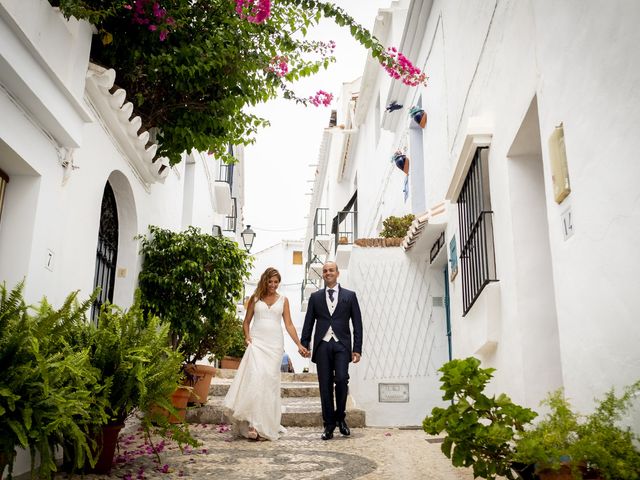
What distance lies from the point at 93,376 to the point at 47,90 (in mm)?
2173

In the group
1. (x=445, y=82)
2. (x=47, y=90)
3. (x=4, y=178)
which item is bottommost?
(x=4, y=178)

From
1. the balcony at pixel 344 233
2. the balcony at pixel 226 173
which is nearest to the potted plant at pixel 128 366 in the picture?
the balcony at pixel 344 233

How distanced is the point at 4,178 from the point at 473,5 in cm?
Answer: 455

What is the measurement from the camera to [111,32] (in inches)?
250

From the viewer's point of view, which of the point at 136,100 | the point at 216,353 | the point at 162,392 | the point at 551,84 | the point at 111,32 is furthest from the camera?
the point at 216,353

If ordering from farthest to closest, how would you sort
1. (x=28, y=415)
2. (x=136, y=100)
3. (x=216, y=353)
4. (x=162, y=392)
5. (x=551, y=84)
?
(x=216, y=353), (x=136, y=100), (x=162, y=392), (x=551, y=84), (x=28, y=415)

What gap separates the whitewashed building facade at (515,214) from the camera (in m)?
2.94

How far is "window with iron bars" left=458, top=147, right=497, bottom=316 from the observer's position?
5.54 m

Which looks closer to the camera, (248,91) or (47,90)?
(47,90)

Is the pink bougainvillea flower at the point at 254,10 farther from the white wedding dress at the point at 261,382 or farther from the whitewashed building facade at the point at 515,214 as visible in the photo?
the white wedding dress at the point at 261,382

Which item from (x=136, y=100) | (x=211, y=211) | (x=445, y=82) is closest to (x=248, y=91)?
(x=136, y=100)

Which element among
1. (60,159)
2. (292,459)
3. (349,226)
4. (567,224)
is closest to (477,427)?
(567,224)

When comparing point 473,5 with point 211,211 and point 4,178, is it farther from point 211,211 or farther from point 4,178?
point 211,211

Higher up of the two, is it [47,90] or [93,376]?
[47,90]
